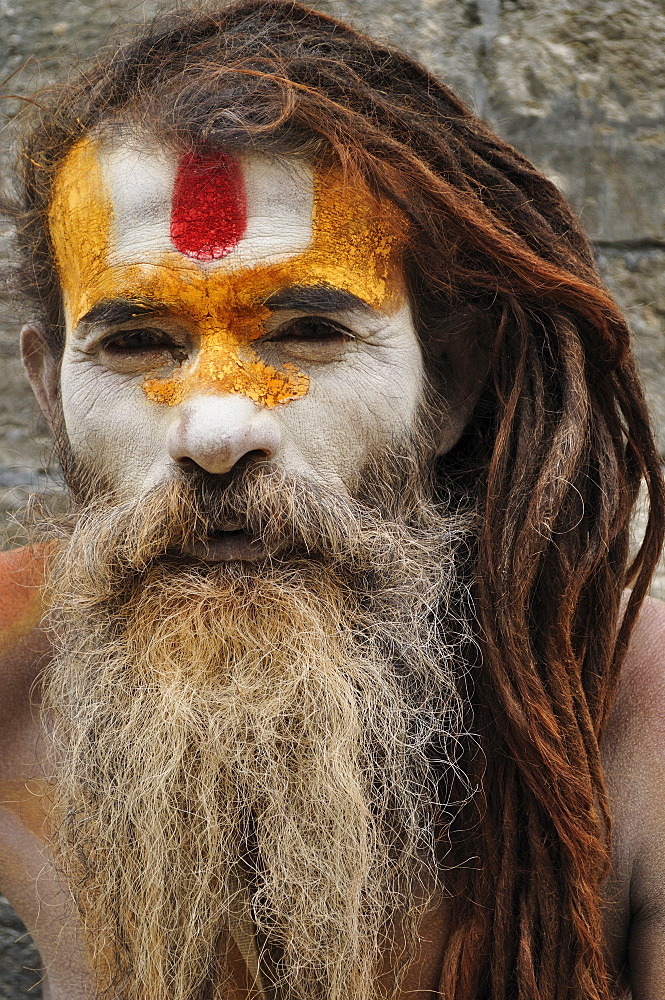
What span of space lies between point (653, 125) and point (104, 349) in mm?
1235

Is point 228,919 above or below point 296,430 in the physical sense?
below

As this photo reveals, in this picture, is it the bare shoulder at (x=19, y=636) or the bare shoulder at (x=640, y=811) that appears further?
the bare shoulder at (x=19, y=636)

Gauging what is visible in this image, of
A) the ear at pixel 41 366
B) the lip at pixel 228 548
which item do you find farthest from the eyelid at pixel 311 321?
the ear at pixel 41 366

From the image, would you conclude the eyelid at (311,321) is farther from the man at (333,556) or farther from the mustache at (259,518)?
the mustache at (259,518)

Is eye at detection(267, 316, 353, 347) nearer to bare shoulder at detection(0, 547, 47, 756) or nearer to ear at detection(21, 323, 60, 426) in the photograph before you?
ear at detection(21, 323, 60, 426)

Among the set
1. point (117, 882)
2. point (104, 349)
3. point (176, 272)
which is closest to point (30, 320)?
point (104, 349)

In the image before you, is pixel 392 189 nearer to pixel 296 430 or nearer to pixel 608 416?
pixel 296 430

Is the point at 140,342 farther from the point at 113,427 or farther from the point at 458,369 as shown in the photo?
the point at 458,369

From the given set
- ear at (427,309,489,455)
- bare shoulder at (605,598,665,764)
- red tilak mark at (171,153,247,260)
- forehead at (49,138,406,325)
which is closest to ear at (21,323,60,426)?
forehead at (49,138,406,325)

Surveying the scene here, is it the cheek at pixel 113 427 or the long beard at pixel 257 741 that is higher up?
the cheek at pixel 113 427

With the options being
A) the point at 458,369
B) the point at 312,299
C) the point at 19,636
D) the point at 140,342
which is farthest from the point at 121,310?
the point at 19,636

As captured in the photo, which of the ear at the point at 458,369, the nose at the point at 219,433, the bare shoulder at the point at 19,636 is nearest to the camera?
the nose at the point at 219,433

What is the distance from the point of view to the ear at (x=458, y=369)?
1.48 m

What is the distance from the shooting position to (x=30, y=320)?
172cm
